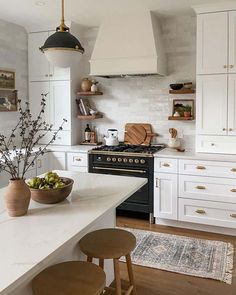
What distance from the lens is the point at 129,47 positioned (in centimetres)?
420

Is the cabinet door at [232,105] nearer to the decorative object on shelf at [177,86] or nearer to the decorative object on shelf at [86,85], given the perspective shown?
the decorative object on shelf at [177,86]

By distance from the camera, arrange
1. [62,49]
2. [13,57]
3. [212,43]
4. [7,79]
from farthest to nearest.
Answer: [13,57] → [7,79] → [212,43] → [62,49]

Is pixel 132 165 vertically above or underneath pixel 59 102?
underneath

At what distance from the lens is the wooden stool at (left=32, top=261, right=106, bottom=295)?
154cm

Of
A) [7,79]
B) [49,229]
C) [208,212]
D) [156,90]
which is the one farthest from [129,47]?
[49,229]

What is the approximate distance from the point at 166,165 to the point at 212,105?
0.90m

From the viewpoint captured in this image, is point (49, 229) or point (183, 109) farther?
point (183, 109)

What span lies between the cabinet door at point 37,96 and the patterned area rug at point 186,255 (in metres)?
2.31

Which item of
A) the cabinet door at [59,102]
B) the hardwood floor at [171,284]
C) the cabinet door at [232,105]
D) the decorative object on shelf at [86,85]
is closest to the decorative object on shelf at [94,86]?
the decorative object on shelf at [86,85]

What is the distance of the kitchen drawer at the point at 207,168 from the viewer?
3592mm

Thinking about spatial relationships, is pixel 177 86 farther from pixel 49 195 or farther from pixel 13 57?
pixel 49 195

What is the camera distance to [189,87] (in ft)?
13.9

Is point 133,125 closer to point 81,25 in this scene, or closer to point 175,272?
point 81,25

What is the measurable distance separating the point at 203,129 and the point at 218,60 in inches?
32.3
